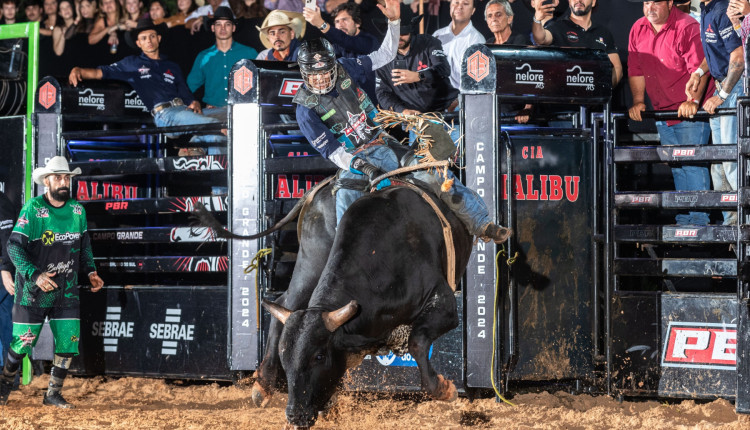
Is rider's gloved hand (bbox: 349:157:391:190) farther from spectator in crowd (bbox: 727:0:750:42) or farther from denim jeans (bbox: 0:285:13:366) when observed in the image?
denim jeans (bbox: 0:285:13:366)

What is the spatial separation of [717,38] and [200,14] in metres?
5.79

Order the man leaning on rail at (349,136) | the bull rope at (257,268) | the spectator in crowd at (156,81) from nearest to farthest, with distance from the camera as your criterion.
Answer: the man leaning on rail at (349,136) < the bull rope at (257,268) < the spectator in crowd at (156,81)

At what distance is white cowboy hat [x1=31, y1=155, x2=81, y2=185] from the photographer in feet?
25.1

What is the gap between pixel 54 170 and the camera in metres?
7.65

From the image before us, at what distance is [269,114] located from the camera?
7512mm

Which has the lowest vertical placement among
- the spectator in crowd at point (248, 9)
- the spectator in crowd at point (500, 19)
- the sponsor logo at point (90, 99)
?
the sponsor logo at point (90, 99)

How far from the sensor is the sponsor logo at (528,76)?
269 inches

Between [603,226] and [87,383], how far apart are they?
5138mm

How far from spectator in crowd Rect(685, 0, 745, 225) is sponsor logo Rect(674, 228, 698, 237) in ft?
1.40

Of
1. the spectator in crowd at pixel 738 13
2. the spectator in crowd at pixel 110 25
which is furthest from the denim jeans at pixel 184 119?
the spectator in crowd at pixel 738 13

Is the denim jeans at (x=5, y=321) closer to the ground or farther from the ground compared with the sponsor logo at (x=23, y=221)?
closer to the ground

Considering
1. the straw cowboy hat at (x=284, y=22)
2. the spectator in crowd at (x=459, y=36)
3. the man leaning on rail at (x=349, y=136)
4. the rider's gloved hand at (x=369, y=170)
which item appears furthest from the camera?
the straw cowboy hat at (x=284, y=22)

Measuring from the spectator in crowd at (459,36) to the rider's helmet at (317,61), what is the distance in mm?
2429

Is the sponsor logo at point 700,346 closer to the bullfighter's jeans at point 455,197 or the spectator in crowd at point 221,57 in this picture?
the bullfighter's jeans at point 455,197
